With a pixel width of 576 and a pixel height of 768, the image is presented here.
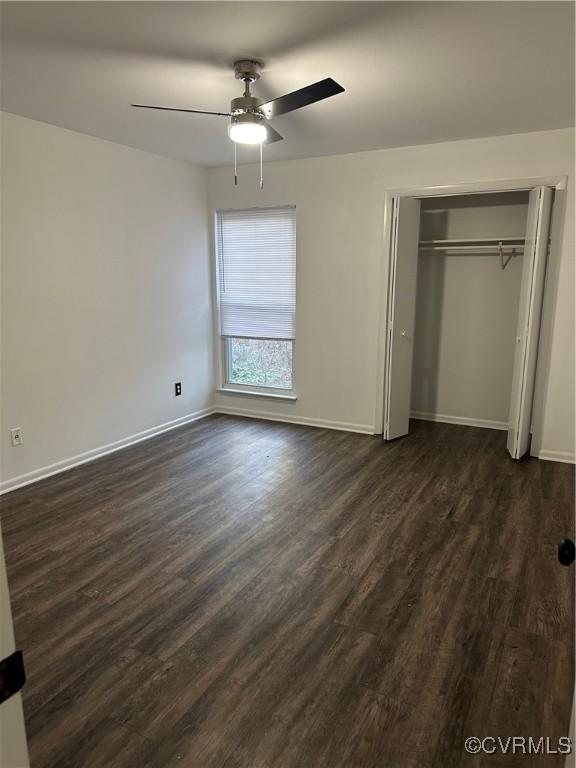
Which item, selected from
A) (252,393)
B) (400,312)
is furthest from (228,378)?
(400,312)

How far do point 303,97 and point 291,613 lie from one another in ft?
8.01

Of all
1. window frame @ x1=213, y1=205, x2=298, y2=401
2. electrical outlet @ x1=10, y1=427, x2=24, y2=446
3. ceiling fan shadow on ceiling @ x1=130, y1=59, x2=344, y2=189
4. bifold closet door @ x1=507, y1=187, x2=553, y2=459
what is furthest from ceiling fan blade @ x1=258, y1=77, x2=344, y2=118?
electrical outlet @ x1=10, y1=427, x2=24, y2=446

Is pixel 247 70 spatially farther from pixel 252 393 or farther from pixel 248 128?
pixel 252 393

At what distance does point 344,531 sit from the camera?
304 cm

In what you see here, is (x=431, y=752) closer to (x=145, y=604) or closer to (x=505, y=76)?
(x=145, y=604)

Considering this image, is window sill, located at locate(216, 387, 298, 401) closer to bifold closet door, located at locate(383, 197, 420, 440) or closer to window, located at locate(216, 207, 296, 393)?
window, located at locate(216, 207, 296, 393)

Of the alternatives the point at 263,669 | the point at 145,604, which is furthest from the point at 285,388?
the point at 263,669

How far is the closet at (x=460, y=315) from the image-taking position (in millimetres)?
4383

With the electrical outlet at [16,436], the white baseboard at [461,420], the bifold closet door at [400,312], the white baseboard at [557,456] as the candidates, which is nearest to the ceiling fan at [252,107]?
the bifold closet door at [400,312]

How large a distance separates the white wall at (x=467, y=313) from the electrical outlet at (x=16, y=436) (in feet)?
12.4

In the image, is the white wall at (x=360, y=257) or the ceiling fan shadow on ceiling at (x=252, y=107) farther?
the white wall at (x=360, y=257)

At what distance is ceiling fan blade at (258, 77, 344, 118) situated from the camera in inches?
88.0

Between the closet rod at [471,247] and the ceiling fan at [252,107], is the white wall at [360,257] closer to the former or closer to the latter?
the closet rod at [471,247]

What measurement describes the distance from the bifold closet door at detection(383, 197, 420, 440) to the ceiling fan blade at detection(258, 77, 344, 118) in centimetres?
199
